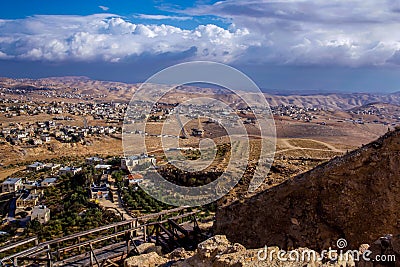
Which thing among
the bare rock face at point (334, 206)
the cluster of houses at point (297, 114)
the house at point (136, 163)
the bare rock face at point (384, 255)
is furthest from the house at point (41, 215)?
the cluster of houses at point (297, 114)

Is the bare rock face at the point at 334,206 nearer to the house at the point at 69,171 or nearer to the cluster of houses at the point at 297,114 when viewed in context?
the house at the point at 69,171

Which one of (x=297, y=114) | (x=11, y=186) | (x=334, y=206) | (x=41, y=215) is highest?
(x=334, y=206)

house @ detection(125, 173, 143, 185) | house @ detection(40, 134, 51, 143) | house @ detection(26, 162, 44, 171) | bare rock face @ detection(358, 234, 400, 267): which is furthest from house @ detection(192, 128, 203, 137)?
bare rock face @ detection(358, 234, 400, 267)

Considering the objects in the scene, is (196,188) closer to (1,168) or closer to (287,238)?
(287,238)

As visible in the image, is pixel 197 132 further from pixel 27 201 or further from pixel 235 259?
pixel 235 259

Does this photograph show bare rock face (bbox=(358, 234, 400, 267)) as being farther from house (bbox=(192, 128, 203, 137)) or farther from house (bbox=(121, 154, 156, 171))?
house (bbox=(192, 128, 203, 137))

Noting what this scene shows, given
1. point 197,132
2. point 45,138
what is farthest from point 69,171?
point 197,132

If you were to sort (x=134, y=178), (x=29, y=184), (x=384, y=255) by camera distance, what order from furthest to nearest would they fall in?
(x=29, y=184) → (x=134, y=178) → (x=384, y=255)

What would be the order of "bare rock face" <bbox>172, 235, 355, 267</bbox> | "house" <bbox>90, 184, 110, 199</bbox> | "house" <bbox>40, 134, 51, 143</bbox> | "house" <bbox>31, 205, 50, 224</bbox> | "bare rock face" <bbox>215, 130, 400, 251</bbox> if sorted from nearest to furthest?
"bare rock face" <bbox>172, 235, 355, 267</bbox>, "bare rock face" <bbox>215, 130, 400, 251</bbox>, "house" <bbox>31, 205, 50, 224</bbox>, "house" <bbox>90, 184, 110, 199</bbox>, "house" <bbox>40, 134, 51, 143</bbox>
